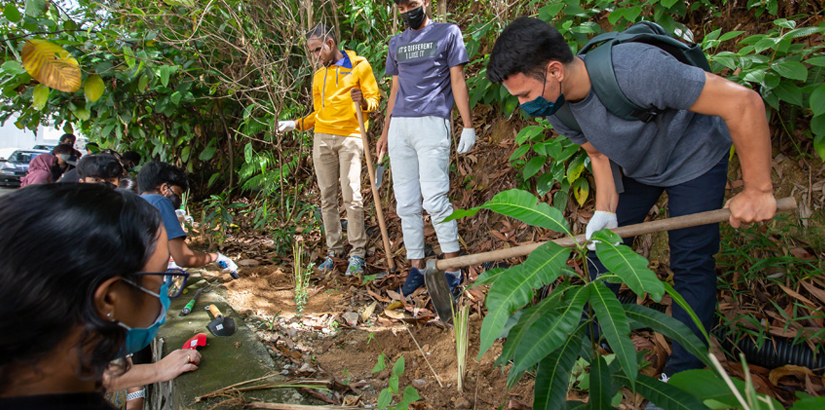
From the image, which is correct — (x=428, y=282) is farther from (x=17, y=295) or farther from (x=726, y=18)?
(x=726, y=18)

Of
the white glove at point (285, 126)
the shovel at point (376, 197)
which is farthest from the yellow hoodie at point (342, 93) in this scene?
the white glove at point (285, 126)

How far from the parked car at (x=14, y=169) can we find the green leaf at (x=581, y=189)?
55.5ft

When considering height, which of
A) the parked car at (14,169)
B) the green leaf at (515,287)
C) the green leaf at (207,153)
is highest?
the green leaf at (515,287)

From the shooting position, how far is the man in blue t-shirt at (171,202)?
2840 millimetres

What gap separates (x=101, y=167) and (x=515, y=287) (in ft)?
12.2

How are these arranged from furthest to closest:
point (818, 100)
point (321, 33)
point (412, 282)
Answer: point (321, 33) < point (412, 282) < point (818, 100)

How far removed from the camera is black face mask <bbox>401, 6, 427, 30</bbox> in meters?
3.20

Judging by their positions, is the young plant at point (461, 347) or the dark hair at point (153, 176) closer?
the young plant at point (461, 347)

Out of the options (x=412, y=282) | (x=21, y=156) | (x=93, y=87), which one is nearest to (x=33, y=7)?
(x=93, y=87)

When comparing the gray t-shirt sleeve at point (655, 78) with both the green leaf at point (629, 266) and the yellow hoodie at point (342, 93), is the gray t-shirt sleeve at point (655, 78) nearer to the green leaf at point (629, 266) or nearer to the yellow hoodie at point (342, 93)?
the green leaf at point (629, 266)

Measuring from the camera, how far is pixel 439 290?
249 centimetres

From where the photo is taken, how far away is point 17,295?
86 cm

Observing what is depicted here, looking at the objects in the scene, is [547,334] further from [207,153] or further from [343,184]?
[207,153]

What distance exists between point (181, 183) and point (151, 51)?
2570mm
